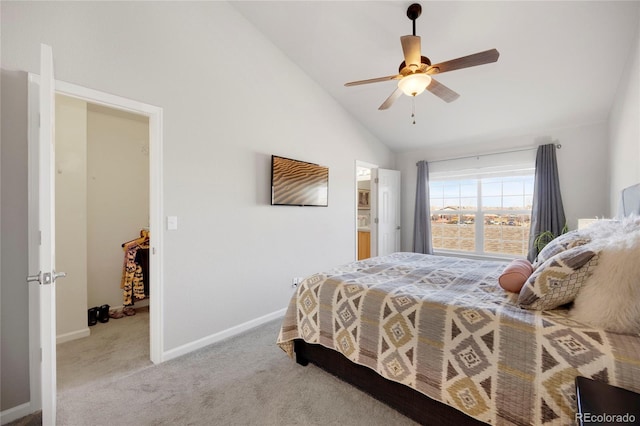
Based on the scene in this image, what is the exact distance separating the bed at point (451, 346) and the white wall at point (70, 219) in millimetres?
2154

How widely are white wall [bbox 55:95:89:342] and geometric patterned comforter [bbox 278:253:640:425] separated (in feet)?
7.03

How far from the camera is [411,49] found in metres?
1.88

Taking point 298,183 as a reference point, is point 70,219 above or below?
below

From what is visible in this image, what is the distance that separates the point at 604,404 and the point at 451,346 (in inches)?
21.8

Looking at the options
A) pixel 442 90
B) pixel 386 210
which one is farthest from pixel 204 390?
pixel 386 210

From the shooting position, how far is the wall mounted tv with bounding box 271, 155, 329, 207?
9.91 feet

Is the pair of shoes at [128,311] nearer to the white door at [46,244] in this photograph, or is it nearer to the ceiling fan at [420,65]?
the white door at [46,244]

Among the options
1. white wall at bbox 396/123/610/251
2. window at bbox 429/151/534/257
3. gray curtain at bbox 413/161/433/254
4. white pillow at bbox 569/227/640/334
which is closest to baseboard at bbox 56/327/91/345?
white pillow at bbox 569/227/640/334

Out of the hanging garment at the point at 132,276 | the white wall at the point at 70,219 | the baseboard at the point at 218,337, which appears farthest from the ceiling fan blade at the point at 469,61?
the hanging garment at the point at 132,276

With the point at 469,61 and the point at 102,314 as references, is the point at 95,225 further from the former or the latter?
the point at 469,61

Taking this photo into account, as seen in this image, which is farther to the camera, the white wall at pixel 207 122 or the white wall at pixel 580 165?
the white wall at pixel 580 165

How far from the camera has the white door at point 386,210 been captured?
4.55m

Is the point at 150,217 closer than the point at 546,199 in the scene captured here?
Yes

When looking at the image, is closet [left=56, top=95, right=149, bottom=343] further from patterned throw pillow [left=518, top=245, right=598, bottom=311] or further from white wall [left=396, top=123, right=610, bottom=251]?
white wall [left=396, top=123, right=610, bottom=251]
